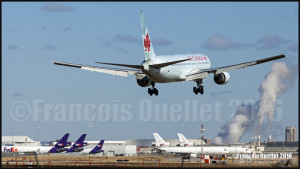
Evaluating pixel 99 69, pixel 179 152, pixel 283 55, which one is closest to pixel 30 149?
pixel 179 152

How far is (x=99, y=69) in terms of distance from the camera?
286ft

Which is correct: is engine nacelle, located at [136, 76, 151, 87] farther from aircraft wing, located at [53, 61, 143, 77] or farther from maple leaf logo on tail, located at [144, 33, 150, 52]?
maple leaf logo on tail, located at [144, 33, 150, 52]

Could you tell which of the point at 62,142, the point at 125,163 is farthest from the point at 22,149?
the point at 125,163

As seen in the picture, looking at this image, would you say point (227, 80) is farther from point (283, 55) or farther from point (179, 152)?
point (179, 152)

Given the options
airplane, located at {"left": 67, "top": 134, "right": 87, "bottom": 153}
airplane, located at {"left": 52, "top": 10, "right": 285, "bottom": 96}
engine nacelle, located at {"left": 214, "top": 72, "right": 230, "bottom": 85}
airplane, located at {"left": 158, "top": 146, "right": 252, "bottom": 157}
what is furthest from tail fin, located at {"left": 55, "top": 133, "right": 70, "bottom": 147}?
engine nacelle, located at {"left": 214, "top": 72, "right": 230, "bottom": 85}

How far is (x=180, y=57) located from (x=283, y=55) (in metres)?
21.0

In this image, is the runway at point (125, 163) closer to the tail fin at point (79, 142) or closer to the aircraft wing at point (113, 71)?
the aircraft wing at point (113, 71)

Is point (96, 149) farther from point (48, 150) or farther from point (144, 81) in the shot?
point (144, 81)

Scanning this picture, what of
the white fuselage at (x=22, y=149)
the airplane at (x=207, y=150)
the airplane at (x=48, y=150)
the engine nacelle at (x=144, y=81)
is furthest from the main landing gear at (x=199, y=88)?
the white fuselage at (x=22, y=149)

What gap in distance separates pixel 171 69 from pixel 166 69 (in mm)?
1108

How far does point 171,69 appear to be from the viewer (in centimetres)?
8275

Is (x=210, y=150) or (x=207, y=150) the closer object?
(x=210, y=150)

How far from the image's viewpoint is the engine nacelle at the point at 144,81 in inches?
3376

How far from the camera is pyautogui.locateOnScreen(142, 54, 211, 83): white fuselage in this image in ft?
263
